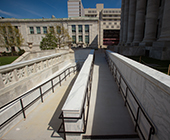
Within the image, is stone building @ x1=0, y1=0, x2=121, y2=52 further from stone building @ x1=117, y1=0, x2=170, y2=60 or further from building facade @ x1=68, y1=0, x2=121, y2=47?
building facade @ x1=68, y1=0, x2=121, y2=47

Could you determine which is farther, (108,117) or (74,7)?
(74,7)

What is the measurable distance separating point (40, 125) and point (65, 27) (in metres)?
49.1

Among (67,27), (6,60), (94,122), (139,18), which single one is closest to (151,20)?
(139,18)

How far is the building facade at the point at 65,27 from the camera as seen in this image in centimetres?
4572

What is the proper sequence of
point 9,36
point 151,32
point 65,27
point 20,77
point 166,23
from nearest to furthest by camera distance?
point 20,77 < point 166,23 < point 151,32 < point 9,36 < point 65,27

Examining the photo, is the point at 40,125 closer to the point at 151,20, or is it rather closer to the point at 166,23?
the point at 166,23

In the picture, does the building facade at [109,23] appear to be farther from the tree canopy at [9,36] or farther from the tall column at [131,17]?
A: the tree canopy at [9,36]

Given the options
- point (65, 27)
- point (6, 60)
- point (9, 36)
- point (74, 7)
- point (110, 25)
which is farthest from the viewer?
point (74, 7)

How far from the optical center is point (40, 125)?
3.39 metres

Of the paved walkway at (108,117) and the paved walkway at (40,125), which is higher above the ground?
the paved walkway at (108,117)

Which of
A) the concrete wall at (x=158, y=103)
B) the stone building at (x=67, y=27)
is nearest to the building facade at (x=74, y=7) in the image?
the stone building at (x=67, y=27)

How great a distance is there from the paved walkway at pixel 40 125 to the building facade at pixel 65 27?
4391cm

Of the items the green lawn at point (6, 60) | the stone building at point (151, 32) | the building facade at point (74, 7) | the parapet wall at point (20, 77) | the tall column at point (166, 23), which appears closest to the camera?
the parapet wall at point (20, 77)

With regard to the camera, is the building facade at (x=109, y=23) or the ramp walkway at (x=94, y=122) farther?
the building facade at (x=109, y=23)
